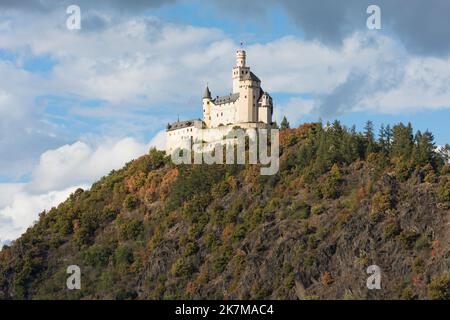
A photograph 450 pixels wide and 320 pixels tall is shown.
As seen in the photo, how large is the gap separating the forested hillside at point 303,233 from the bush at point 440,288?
121mm

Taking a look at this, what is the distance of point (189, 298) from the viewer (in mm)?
177500

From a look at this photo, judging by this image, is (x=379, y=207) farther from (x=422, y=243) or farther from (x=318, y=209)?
(x=422, y=243)

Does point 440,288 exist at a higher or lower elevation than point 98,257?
lower

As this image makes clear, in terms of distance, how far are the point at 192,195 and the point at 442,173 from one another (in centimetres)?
4146

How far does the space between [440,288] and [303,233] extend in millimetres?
26082

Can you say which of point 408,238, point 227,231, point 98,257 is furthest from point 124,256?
point 408,238

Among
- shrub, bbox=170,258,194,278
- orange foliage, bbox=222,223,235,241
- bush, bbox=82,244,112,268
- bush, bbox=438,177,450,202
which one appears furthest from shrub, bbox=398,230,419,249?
bush, bbox=82,244,112,268

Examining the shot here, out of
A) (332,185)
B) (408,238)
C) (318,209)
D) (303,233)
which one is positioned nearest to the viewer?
(408,238)

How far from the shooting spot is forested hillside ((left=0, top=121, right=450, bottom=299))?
6639 inches

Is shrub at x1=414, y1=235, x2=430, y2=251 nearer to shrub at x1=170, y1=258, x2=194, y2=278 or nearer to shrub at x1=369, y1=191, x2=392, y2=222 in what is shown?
shrub at x1=369, y1=191, x2=392, y2=222

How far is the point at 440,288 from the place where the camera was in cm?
15738
